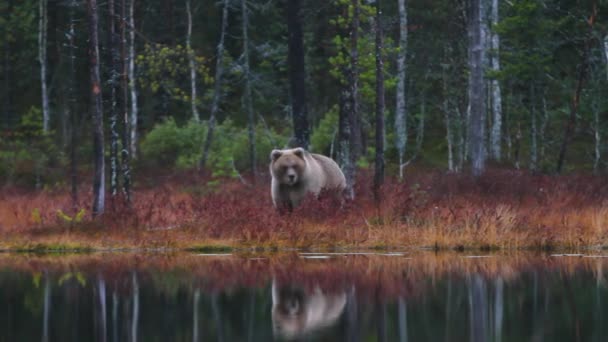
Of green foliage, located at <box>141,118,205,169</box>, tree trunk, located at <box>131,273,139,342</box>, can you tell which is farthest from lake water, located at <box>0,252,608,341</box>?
green foliage, located at <box>141,118,205,169</box>

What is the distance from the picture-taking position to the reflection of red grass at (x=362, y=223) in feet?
63.6

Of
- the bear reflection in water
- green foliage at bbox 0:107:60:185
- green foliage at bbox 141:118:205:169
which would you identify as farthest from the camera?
green foliage at bbox 141:118:205:169

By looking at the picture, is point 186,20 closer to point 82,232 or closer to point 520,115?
point 520,115

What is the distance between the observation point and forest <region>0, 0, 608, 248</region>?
20.2 metres

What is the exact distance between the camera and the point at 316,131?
44.4m

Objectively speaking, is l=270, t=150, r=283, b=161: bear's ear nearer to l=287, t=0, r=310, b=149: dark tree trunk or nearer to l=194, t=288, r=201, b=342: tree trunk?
l=194, t=288, r=201, b=342: tree trunk

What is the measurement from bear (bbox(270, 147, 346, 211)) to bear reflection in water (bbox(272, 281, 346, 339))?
6824 millimetres

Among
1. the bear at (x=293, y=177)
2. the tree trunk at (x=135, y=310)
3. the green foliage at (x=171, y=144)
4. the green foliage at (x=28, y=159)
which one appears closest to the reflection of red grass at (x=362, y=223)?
the bear at (x=293, y=177)

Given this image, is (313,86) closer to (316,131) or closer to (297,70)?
(316,131)

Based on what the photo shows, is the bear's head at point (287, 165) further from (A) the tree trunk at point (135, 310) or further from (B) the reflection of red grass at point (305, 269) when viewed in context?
(A) the tree trunk at point (135, 310)

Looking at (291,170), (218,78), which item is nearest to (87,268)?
(291,170)

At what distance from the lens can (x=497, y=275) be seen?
15.2 m

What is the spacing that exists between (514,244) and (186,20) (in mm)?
41873

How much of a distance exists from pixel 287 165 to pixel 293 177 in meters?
0.42
